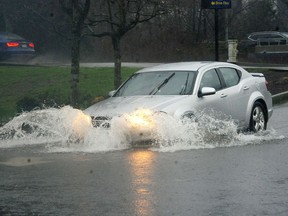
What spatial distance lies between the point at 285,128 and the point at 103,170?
19.4 ft

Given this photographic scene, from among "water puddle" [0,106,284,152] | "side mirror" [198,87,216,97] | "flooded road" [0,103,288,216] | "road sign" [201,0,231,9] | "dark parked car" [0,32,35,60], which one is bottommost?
"flooded road" [0,103,288,216]

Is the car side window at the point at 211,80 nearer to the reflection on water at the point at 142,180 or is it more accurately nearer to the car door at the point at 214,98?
the car door at the point at 214,98

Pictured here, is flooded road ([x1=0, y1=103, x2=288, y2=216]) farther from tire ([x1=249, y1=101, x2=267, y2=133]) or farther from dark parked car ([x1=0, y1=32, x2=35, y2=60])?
dark parked car ([x1=0, y1=32, x2=35, y2=60])

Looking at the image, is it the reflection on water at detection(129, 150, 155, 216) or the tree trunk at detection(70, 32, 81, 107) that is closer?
the reflection on water at detection(129, 150, 155, 216)

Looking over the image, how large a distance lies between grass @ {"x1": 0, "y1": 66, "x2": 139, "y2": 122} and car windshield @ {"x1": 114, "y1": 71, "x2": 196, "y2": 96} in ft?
20.1

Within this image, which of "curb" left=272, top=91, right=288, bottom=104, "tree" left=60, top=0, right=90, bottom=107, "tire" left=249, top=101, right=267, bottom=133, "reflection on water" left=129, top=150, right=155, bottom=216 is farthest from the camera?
"curb" left=272, top=91, right=288, bottom=104

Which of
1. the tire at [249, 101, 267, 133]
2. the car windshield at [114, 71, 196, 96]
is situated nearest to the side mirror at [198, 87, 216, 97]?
the car windshield at [114, 71, 196, 96]

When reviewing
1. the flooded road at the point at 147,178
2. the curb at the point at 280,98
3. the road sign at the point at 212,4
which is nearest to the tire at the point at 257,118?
the flooded road at the point at 147,178

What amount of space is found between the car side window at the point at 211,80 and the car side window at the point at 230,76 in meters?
0.22

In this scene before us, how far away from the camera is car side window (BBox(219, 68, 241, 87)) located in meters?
13.6

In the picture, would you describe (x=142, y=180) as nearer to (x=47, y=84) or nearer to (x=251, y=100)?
(x=251, y=100)

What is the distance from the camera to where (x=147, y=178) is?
9172mm

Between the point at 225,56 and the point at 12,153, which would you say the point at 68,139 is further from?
the point at 225,56

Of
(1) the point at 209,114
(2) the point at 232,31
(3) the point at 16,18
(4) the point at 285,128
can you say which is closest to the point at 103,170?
(1) the point at 209,114
